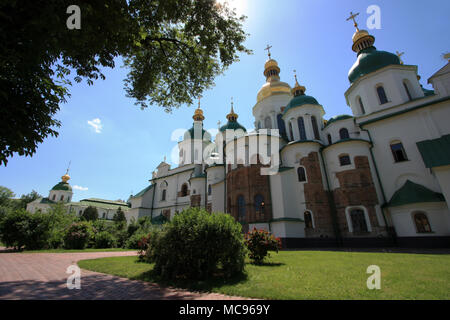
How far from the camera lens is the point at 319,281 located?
19.9 ft

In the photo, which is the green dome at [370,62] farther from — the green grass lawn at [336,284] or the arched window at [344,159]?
the green grass lawn at [336,284]

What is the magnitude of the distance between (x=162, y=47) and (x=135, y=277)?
34.2 ft

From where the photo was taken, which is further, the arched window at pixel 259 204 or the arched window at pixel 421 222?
the arched window at pixel 259 204

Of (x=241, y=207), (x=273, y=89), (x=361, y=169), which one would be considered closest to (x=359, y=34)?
(x=273, y=89)

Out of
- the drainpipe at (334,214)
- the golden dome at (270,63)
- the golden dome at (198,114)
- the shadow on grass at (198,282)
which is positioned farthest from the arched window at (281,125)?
the shadow on grass at (198,282)

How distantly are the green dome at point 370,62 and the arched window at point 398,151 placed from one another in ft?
26.5

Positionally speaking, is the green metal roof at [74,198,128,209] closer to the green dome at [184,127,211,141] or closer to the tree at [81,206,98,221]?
the tree at [81,206,98,221]

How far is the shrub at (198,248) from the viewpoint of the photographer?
22.5 ft

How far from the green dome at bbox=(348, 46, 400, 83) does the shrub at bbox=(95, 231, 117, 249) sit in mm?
31823

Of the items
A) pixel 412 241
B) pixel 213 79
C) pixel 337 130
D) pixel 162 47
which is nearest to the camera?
pixel 162 47

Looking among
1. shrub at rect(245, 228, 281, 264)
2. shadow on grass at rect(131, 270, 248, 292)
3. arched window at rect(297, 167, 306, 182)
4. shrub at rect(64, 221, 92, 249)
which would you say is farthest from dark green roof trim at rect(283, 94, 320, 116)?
shrub at rect(64, 221, 92, 249)

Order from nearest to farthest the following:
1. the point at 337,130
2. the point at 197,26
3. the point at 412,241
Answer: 1. the point at 197,26
2. the point at 412,241
3. the point at 337,130
